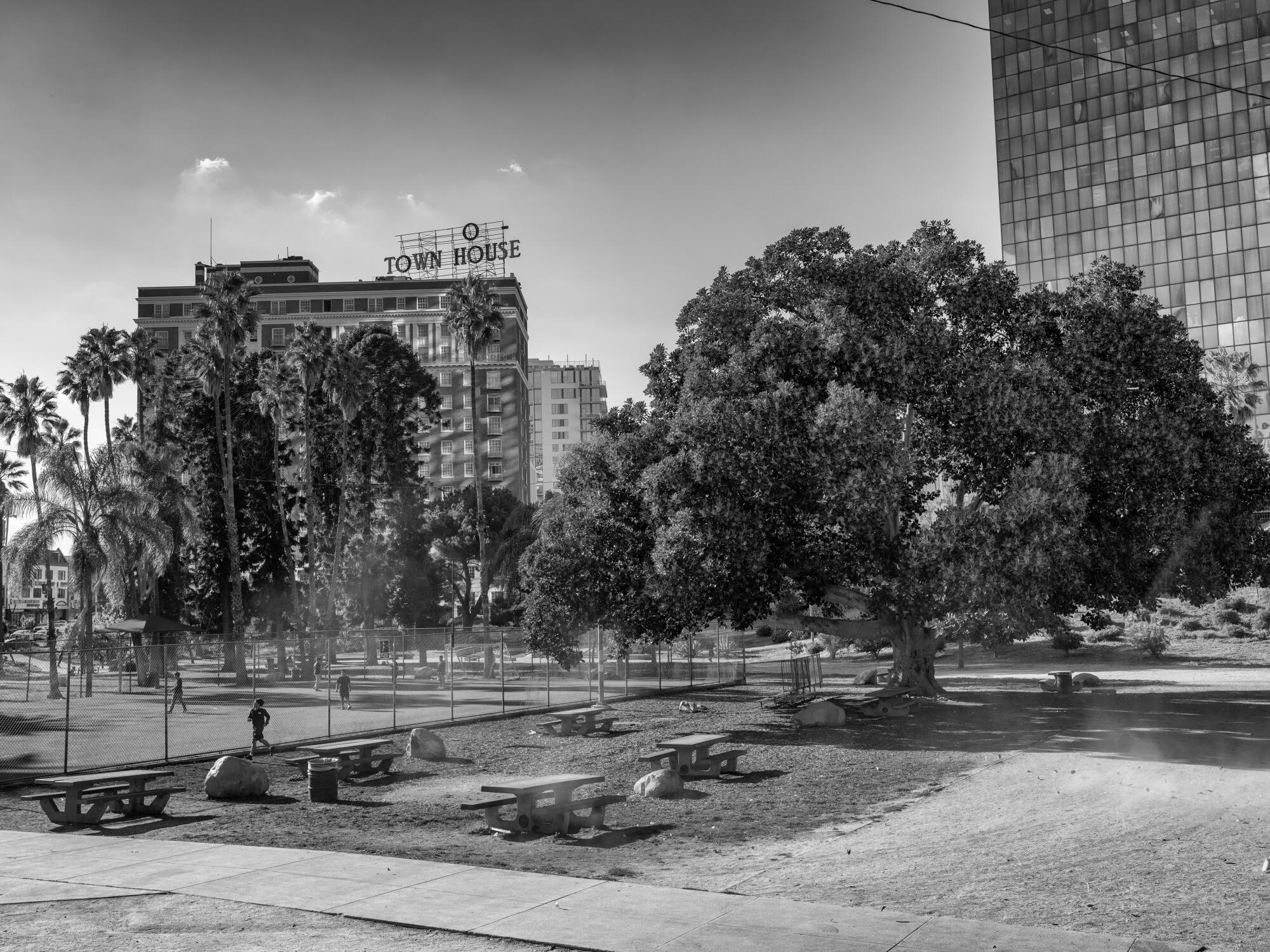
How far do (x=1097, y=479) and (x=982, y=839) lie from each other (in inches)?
644

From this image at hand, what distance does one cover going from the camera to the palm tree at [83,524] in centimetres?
4184

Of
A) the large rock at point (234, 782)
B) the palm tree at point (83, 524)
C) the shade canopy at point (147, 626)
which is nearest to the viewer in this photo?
the large rock at point (234, 782)

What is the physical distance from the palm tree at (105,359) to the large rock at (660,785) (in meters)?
46.9

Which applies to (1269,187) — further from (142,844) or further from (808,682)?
(142,844)

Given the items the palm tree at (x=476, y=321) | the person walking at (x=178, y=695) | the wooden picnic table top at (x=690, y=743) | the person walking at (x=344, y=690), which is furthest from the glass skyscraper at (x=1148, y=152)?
the wooden picnic table top at (x=690, y=743)

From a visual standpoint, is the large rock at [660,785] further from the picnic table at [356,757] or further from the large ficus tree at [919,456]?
the large ficus tree at [919,456]

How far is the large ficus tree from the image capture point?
23.9 m

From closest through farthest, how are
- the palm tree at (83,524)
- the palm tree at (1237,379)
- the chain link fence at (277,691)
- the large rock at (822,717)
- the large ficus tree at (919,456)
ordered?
the large ficus tree at (919,456)
the chain link fence at (277,691)
the large rock at (822,717)
the palm tree at (83,524)
the palm tree at (1237,379)

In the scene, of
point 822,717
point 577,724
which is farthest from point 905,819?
point 577,724

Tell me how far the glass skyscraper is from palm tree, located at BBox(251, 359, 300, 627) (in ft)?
229

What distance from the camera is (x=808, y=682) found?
36.9 metres

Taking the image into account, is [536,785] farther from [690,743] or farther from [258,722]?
[258,722]

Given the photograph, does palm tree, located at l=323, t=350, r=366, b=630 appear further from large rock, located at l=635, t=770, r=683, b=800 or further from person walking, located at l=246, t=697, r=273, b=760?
large rock, located at l=635, t=770, r=683, b=800

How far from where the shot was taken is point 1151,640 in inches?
1898
